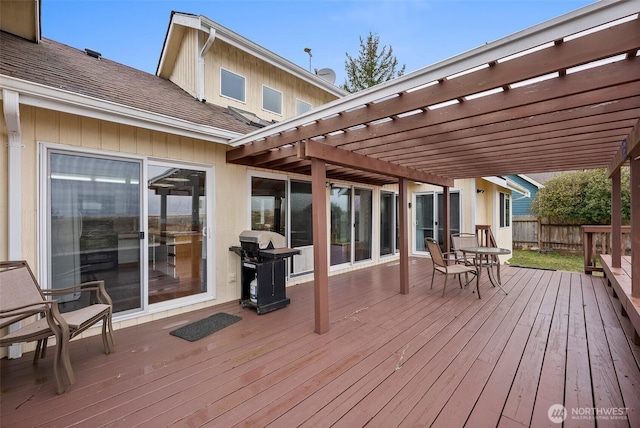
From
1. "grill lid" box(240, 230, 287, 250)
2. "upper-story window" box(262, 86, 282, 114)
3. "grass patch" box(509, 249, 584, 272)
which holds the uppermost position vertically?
"upper-story window" box(262, 86, 282, 114)

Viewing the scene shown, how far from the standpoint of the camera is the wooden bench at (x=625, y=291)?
2.71m

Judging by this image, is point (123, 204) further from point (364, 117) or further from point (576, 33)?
point (576, 33)

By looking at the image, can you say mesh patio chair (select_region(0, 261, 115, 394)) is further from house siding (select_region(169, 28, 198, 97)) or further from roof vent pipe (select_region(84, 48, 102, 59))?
roof vent pipe (select_region(84, 48, 102, 59))

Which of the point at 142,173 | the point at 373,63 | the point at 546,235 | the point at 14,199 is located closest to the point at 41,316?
the point at 14,199

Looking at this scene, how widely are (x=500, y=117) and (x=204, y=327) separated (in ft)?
12.6

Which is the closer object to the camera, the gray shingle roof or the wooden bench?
the wooden bench

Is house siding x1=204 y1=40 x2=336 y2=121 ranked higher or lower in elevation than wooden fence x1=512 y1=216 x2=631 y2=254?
higher

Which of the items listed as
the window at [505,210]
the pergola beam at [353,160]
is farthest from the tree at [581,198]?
the pergola beam at [353,160]

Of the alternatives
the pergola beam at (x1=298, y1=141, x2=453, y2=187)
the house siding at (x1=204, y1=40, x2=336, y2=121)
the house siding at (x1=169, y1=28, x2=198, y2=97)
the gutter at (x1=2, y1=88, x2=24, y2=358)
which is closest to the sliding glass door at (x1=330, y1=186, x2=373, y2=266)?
the pergola beam at (x1=298, y1=141, x2=453, y2=187)

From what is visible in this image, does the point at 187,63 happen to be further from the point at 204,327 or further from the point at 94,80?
the point at 204,327

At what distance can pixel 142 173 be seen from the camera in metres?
3.52

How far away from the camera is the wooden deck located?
1889 mm

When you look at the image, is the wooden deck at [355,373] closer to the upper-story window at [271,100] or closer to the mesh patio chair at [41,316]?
the mesh patio chair at [41,316]

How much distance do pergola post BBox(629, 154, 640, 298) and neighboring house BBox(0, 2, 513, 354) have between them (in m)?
4.58
